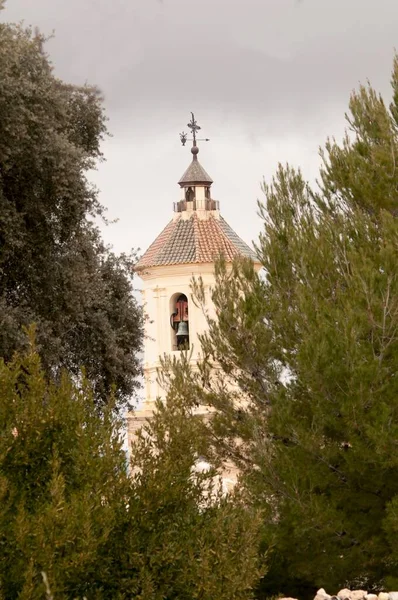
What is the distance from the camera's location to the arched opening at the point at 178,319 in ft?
179

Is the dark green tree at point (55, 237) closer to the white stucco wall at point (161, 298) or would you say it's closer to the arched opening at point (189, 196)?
the white stucco wall at point (161, 298)

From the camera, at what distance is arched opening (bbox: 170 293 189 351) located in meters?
54.5

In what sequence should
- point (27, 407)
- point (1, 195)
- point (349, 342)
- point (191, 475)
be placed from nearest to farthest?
1. point (27, 407)
2. point (191, 475)
3. point (349, 342)
4. point (1, 195)

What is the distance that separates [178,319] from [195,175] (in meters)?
9.06

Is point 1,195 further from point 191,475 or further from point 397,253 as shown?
point 191,475

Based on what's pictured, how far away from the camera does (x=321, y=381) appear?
51.8ft

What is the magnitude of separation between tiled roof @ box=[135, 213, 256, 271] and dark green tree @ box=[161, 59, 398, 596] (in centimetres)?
3856

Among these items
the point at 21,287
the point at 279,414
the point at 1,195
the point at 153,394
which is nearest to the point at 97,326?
the point at 21,287

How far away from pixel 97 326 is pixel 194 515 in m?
16.0

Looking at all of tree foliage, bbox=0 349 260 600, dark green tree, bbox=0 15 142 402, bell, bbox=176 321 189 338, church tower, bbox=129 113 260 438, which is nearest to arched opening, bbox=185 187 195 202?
church tower, bbox=129 113 260 438

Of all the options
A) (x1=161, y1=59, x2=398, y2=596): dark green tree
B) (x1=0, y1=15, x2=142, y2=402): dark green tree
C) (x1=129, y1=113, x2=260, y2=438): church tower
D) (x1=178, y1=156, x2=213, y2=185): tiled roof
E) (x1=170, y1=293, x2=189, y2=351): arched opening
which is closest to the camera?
(x1=161, y1=59, x2=398, y2=596): dark green tree

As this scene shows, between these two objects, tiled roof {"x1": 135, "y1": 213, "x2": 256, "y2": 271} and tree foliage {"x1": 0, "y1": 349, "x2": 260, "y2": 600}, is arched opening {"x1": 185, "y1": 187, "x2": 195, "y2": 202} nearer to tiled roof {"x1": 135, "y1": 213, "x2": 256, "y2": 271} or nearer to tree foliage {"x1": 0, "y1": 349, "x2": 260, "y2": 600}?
tiled roof {"x1": 135, "y1": 213, "x2": 256, "y2": 271}

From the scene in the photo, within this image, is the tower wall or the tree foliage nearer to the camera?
the tree foliage

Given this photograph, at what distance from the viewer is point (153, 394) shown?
59.1 metres
